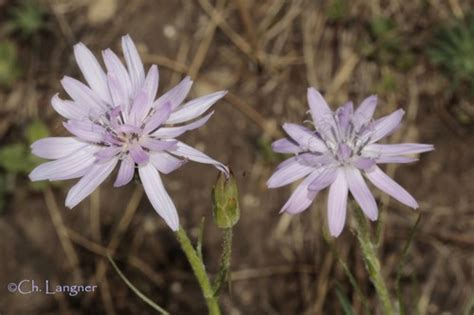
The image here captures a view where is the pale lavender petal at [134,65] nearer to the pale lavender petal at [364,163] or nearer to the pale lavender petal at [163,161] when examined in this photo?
the pale lavender petal at [163,161]

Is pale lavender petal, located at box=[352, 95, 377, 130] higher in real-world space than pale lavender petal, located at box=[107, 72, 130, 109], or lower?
lower

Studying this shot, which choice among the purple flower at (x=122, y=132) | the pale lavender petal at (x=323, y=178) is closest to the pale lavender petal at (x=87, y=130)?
the purple flower at (x=122, y=132)

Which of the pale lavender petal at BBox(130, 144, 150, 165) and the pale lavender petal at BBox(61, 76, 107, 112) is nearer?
the pale lavender petal at BBox(130, 144, 150, 165)

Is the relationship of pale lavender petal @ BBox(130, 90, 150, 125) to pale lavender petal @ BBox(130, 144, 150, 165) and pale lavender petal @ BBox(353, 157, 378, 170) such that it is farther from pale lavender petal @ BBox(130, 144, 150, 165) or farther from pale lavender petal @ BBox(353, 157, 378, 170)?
pale lavender petal @ BBox(353, 157, 378, 170)

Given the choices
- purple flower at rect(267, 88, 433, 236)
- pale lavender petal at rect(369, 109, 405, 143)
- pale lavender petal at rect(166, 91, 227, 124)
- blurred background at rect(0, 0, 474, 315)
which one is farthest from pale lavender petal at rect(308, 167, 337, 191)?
blurred background at rect(0, 0, 474, 315)

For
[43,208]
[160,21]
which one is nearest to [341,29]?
[160,21]

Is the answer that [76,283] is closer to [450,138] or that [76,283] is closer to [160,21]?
[160,21]

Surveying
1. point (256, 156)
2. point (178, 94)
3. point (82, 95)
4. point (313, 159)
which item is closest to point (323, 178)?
point (313, 159)
